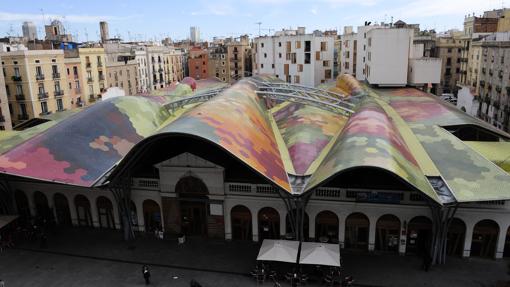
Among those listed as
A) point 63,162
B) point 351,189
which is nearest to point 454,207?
point 351,189

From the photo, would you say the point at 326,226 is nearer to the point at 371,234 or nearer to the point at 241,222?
the point at 371,234

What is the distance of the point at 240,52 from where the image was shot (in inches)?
Result: 5025

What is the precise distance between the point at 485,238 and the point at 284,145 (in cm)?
1854

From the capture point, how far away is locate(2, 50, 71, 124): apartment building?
62928mm

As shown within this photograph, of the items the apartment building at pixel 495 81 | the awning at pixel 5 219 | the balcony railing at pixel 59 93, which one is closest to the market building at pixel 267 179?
the awning at pixel 5 219

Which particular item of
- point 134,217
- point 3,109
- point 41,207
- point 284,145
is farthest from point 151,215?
point 3,109

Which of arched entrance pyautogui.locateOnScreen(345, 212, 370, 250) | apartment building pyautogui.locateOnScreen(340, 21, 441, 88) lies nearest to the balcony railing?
apartment building pyautogui.locateOnScreen(340, 21, 441, 88)

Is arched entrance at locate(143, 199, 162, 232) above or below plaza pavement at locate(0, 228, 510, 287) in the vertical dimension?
above

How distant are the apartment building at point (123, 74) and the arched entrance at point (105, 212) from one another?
Answer: 54.5m

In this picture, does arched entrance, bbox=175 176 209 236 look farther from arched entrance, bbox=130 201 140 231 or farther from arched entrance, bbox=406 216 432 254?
arched entrance, bbox=406 216 432 254

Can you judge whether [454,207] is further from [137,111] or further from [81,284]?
[137,111]

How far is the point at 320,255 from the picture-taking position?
30078mm

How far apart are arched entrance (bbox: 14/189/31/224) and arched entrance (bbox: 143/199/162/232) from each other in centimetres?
1316

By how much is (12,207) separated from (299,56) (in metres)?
65.1
